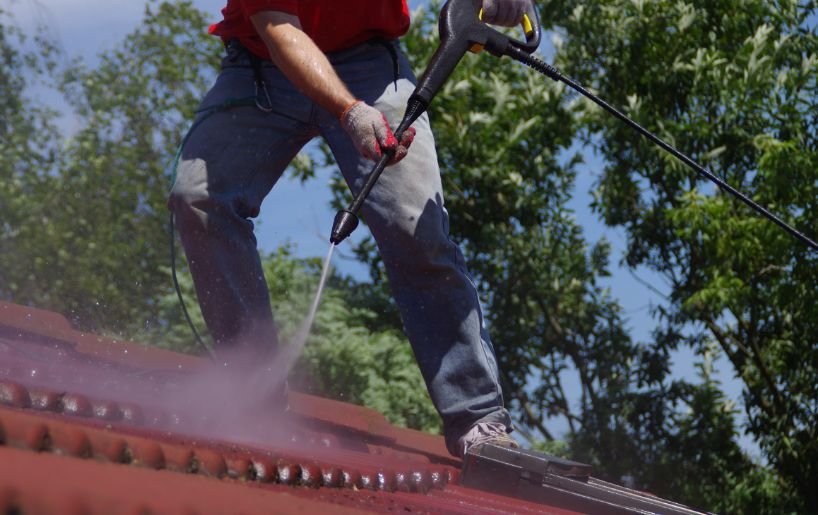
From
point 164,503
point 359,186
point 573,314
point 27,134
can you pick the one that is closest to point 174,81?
point 27,134

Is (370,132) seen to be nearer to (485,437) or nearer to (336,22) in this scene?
(336,22)

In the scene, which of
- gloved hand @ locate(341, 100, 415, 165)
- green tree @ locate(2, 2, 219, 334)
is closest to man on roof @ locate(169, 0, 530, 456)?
gloved hand @ locate(341, 100, 415, 165)

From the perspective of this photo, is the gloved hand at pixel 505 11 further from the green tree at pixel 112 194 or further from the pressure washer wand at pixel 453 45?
the green tree at pixel 112 194

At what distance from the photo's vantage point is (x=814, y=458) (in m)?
7.24

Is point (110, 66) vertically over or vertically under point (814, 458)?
over

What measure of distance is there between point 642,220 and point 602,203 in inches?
13.6

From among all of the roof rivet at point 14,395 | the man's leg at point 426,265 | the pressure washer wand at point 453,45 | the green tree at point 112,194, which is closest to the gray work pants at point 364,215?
the man's leg at point 426,265

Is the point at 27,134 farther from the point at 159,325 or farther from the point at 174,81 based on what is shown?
the point at 159,325

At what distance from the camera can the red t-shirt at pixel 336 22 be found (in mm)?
2826

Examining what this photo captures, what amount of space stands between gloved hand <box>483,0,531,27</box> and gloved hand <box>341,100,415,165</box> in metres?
0.48

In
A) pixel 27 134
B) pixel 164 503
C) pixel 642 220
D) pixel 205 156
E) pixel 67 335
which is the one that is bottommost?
pixel 164 503

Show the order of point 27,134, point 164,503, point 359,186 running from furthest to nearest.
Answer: point 27,134 < point 359,186 < point 164,503

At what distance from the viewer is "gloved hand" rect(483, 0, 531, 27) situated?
276cm

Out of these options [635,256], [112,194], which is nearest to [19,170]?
[112,194]
